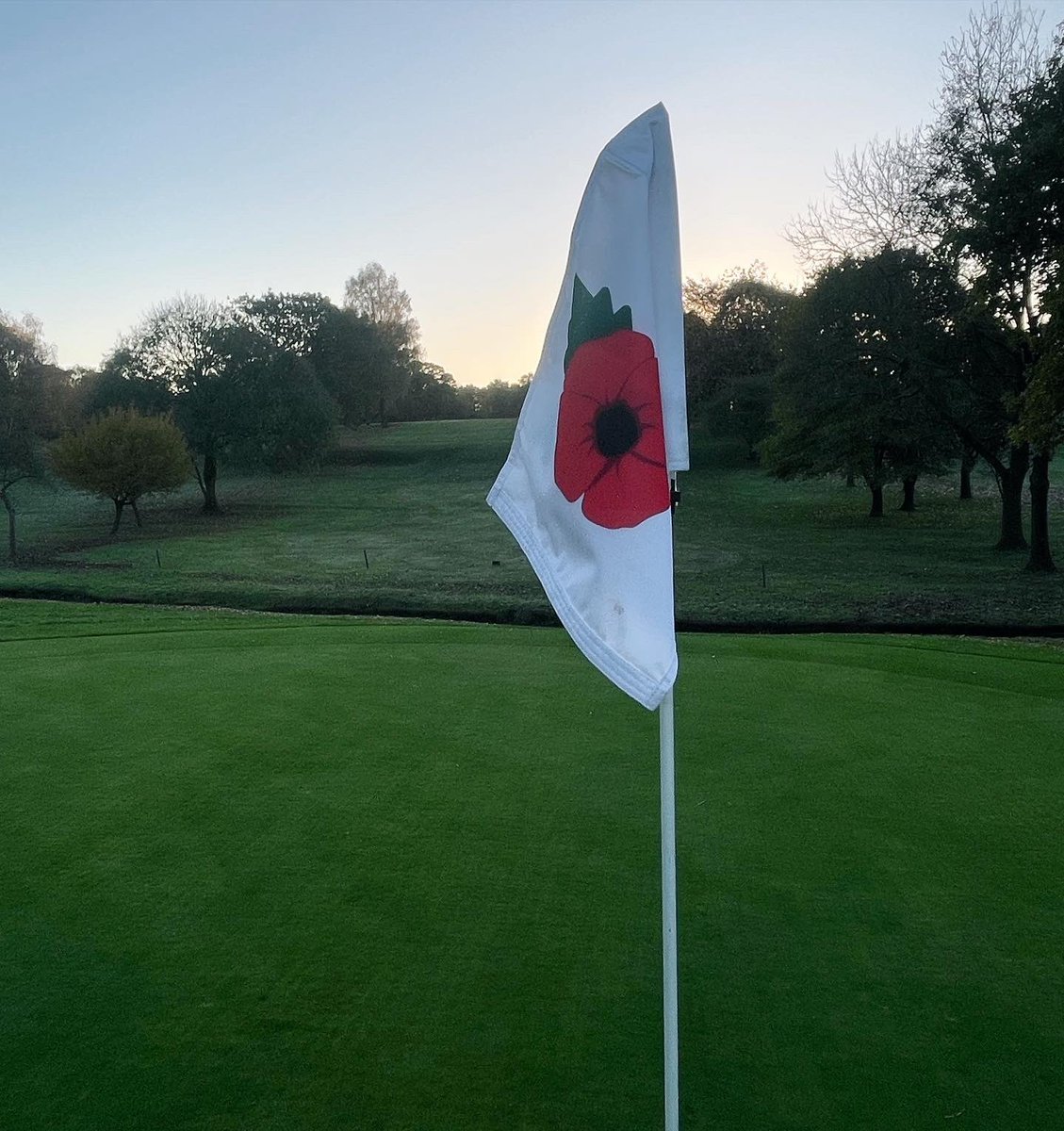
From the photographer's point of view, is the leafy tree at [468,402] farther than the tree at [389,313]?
Yes

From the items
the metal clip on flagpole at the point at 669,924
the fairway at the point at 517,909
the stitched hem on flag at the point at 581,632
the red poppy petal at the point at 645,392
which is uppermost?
the red poppy petal at the point at 645,392

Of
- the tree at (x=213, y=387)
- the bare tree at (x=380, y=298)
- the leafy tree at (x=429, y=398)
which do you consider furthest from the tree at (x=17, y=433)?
the leafy tree at (x=429, y=398)

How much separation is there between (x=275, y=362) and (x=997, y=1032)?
36789 millimetres

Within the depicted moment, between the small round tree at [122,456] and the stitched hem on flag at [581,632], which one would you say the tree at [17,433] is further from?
the stitched hem on flag at [581,632]

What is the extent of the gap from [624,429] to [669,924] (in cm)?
121

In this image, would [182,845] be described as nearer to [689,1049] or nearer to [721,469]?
[689,1049]

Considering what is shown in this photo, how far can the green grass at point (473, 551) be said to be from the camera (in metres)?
15.5

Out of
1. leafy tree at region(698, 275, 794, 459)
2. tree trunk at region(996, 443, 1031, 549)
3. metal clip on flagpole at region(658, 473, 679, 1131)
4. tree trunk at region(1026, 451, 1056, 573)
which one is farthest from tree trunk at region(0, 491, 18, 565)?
leafy tree at region(698, 275, 794, 459)

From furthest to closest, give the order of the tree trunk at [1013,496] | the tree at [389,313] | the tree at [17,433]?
1. the tree at [389,313]
2. the tree at [17,433]
3. the tree trunk at [1013,496]

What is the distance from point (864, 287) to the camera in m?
20.7

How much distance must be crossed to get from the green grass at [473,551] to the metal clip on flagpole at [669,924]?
10.9 meters

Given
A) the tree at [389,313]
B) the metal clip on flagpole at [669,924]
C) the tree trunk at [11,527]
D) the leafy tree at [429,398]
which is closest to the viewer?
the metal clip on flagpole at [669,924]

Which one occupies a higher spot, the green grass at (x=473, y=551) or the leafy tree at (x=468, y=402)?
the leafy tree at (x=468, y=402)

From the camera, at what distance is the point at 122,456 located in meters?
28.6
